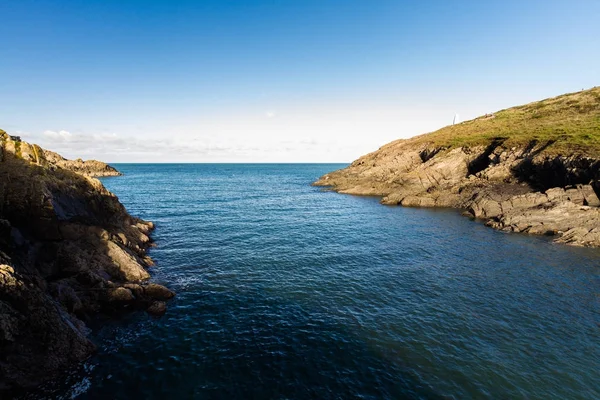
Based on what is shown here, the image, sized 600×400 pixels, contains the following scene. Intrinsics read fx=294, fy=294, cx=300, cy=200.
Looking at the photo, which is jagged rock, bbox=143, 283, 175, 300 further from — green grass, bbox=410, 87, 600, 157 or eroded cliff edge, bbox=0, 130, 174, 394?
green grass, bbox=410, 87, 600, 157

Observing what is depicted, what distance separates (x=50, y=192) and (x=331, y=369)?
1236 inches

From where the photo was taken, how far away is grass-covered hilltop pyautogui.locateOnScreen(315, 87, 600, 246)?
2045 inches

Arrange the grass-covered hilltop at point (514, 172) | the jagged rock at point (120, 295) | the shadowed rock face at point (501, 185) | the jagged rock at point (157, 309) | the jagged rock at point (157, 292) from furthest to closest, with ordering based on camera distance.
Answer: the grass-covered hilltop at point (514, 172)
the shadowed rock face at point (501, 185)
the jagged rock at point (157, 292)
the jagged rock at point (120, 295)
the jagged rock at point (157, 309)

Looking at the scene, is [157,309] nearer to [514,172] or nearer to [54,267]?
[54,267]

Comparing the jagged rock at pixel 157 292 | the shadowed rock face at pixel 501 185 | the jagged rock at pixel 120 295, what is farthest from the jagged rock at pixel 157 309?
the shadowed rock face at pixel 501 185

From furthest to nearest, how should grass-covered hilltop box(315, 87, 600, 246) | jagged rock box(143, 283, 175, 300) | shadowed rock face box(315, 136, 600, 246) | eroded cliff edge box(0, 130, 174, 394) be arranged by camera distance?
1. grass-covered hilltop box(315, 87, 600, 246)
2. shadowed rock face box(315, 136, 600, 246)
3. jagged rock box(143, 283, 175, 300)
4. eroded cliff edge box(0, 130, 174, 394)

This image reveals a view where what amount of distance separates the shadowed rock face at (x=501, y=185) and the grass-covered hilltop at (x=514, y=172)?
0.14 metres

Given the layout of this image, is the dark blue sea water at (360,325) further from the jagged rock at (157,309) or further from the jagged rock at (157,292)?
the jagged rock at (157,292)

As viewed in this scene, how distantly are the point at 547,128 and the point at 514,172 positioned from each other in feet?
87.5

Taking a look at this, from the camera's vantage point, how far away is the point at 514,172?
2970 inches

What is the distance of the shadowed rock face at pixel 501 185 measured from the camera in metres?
50.4

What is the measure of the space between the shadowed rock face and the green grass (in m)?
3.21

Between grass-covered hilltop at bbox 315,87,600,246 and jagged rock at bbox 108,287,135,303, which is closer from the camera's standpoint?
jagged rock at bbox 108,287,135,303

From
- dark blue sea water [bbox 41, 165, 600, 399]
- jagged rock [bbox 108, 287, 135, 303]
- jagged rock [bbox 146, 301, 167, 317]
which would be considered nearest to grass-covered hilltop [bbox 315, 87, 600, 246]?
dark blue sea water [bbox 41, 165, 600, 399]
